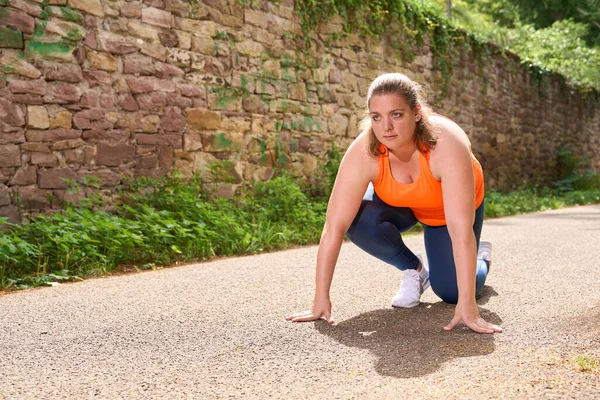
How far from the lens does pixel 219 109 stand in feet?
23.4

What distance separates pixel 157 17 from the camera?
657 centimetres

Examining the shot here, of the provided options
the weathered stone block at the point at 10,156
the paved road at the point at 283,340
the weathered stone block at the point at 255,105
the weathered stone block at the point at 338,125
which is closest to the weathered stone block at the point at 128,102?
the weathered stone block at the point at 10,156

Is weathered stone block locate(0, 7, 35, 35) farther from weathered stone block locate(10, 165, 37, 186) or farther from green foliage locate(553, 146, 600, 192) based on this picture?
green foliage locate(553, 146, 600, 192)

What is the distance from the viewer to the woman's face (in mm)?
2963

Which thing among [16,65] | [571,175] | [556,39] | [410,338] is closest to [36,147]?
[16,65]

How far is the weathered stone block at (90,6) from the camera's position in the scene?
231 inches

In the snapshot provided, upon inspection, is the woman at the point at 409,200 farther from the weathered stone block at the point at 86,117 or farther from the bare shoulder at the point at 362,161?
the weathered stone block at the point at 86,117

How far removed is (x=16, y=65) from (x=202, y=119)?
1995 mm

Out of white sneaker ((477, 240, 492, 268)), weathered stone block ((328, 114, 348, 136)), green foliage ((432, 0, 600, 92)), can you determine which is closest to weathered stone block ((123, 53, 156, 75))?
weathered stone block ((328, 114, 348, 136))

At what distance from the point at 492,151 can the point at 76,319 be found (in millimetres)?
11032

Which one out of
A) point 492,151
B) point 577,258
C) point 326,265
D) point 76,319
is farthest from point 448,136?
point 492,151

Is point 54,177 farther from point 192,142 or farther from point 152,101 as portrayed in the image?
point 192,142

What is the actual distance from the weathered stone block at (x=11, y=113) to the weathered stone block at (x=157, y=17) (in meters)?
1.59

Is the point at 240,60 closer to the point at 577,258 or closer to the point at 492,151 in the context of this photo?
the point at 577,258
